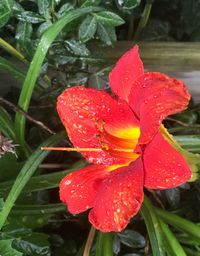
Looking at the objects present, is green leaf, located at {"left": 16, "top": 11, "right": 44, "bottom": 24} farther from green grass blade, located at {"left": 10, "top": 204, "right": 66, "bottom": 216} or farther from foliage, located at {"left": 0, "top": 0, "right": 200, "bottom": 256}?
green grass blade, located at {"left": 10, "top": 204, "right": 66, "bottom": 216}

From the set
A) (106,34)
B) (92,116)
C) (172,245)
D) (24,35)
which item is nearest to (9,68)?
(24,35)

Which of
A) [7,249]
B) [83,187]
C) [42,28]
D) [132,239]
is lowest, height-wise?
[132,239]

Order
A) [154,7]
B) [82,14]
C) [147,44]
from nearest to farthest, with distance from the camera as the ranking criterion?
[82,14] → [147,44] → [154,7]

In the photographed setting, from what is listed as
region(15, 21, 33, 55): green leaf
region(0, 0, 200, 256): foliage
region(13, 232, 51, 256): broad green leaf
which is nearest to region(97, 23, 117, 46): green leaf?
region(0, 0, 200, 256): foliage

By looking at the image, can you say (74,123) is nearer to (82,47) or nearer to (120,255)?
(82,47)

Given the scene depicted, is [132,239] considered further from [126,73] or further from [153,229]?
[126,73]

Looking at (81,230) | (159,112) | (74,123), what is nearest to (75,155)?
(81,230)
